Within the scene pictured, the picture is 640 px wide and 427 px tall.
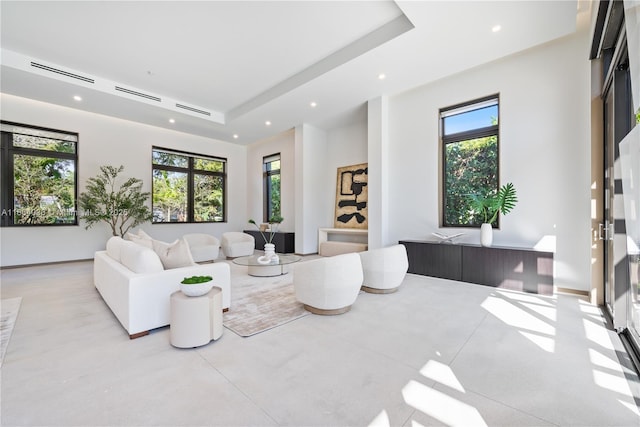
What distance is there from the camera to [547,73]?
13.4 ft

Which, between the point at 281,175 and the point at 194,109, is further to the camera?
the point at 281,175

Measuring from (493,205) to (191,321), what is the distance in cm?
455

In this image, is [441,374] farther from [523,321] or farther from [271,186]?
[271,186]

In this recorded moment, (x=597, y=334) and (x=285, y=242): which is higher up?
(x=285, y=242)

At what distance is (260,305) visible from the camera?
3.37 meters

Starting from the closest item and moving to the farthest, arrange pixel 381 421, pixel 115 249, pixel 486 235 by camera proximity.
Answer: pixel 381 421 < pixel 115 249 < pixel 486 235

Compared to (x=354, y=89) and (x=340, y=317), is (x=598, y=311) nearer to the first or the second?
(x=340, y=317)

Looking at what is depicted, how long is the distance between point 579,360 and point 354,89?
16.8ft

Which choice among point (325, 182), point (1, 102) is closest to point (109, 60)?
point (1, 102)

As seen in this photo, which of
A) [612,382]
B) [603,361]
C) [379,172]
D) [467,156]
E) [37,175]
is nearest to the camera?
[612,382]

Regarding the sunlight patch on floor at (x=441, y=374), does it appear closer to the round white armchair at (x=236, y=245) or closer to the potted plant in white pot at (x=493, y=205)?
the potted plant in white pot at (x=493, y=205)

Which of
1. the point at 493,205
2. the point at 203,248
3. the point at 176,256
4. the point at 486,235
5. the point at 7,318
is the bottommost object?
the point at 7,318

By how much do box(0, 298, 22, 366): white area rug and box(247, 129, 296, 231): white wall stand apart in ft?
19.1

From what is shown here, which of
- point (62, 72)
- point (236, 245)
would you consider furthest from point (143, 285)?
point (62, 72)
